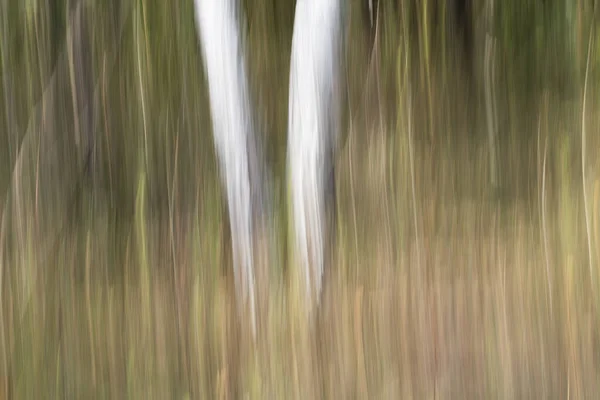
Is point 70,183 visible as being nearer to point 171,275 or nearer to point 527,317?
point 171,275

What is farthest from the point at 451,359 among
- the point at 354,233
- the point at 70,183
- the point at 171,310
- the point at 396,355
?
the point at 70,183

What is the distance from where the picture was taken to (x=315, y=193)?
0.55 meters

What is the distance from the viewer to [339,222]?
547 mm

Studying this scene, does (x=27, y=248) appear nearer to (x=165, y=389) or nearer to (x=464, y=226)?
(x=165, y=389)


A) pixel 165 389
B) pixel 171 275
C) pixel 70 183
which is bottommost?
pixel 165 389

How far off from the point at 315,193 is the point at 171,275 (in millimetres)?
175

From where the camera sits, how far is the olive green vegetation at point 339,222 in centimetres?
54

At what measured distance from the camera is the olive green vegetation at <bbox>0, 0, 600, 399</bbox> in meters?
0.54

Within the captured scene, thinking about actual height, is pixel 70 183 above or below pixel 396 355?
above

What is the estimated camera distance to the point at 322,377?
0.54 metres

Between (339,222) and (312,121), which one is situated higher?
(312,121)

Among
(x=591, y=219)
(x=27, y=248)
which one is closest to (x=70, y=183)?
(x=27, y=248)

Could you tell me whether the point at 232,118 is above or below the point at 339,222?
above

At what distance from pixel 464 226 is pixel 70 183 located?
0.42m
